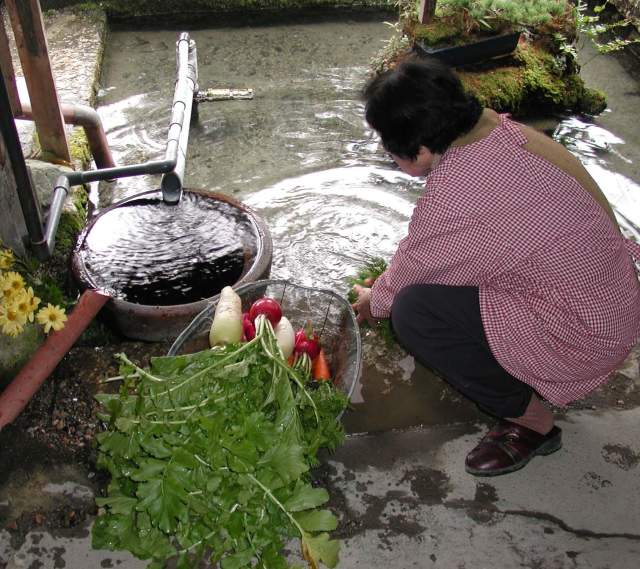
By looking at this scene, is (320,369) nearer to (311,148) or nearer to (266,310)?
(266,310)

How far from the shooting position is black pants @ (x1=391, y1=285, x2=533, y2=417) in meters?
2.31

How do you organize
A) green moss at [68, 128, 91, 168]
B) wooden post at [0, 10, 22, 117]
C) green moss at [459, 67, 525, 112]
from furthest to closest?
green moss at [459, 67, 525, 112], green moss at [68, 128, 91, 168], wooden post at [0, 10, 22, 117]

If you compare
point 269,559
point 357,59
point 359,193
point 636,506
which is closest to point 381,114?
point 269,559

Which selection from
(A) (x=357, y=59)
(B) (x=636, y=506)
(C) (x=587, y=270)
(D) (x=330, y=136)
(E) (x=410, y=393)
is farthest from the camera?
(A) (x=357, y=59)

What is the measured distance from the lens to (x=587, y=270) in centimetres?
204

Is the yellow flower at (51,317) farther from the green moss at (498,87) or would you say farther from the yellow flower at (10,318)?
the green moss at (498,87)

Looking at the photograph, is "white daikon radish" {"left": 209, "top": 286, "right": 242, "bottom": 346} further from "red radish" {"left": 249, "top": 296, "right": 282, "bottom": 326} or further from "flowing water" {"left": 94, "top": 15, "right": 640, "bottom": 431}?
"flowing water" {"left": 94, "top": 15, "right": 640, "bottom": 431}

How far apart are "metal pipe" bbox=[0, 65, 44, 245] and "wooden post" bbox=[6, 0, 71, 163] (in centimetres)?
105

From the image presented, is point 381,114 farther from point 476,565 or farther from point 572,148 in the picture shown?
point 572,148

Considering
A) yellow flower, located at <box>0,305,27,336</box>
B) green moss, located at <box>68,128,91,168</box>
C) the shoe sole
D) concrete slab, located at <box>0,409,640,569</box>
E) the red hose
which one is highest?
yellow flower, located at <box>0,305,27,336</box>

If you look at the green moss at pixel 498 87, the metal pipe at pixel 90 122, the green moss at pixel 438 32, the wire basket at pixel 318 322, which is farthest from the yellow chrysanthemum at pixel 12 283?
the green moss at pixel 438 32

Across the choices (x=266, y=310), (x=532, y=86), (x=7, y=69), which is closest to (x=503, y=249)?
(x=266, y=310)

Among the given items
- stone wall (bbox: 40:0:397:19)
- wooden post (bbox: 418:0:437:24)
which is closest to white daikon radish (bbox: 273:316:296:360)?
wooden post (bbox: 418:0:437:24)

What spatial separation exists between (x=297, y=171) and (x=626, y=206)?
2.46 meters
